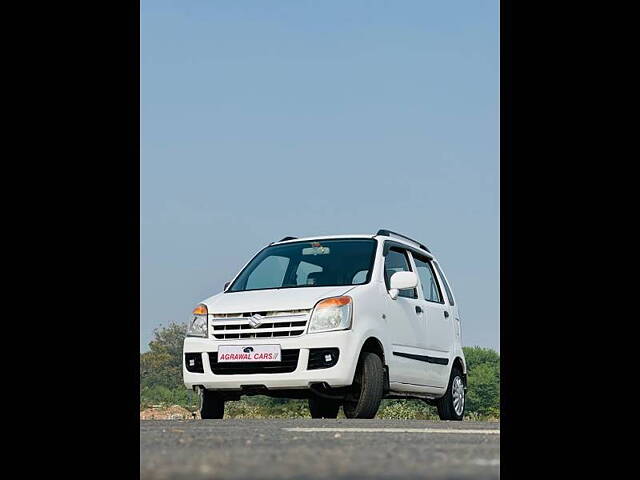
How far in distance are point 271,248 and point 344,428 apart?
4784 mm

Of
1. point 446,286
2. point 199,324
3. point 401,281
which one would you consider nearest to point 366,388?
point 401,281

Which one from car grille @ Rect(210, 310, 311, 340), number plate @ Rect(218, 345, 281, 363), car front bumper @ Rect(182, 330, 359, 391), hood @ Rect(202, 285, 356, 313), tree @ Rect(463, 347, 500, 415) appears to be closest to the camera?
car front bumper @ Rect(182, 330, 359, 391)

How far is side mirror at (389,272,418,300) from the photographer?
11359mm

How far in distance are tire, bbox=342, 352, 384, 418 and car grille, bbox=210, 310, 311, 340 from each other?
73 centimetres

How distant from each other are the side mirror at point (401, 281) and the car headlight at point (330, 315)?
1033 millimetres

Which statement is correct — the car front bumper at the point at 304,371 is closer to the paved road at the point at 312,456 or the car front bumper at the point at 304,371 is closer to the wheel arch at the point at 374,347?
the wheel arch at the point at 374,347

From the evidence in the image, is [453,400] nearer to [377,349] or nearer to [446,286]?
[446,286]

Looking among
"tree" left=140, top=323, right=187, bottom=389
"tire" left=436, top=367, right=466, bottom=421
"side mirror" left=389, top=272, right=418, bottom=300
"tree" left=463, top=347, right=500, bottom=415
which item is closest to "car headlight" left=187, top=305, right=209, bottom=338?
"side mirror" left=389, top=272, right=418, bottom=300

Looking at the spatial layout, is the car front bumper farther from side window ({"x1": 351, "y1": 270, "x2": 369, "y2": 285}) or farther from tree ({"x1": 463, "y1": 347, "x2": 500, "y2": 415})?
tree ({"x1": 463, "y1": 347, "x2": 500, "y2": 415})

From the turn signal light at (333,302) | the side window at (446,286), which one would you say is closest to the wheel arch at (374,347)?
the turn signal light at (333,302)

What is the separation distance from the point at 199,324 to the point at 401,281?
2.17 metres

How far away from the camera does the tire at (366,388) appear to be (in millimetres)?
10453
